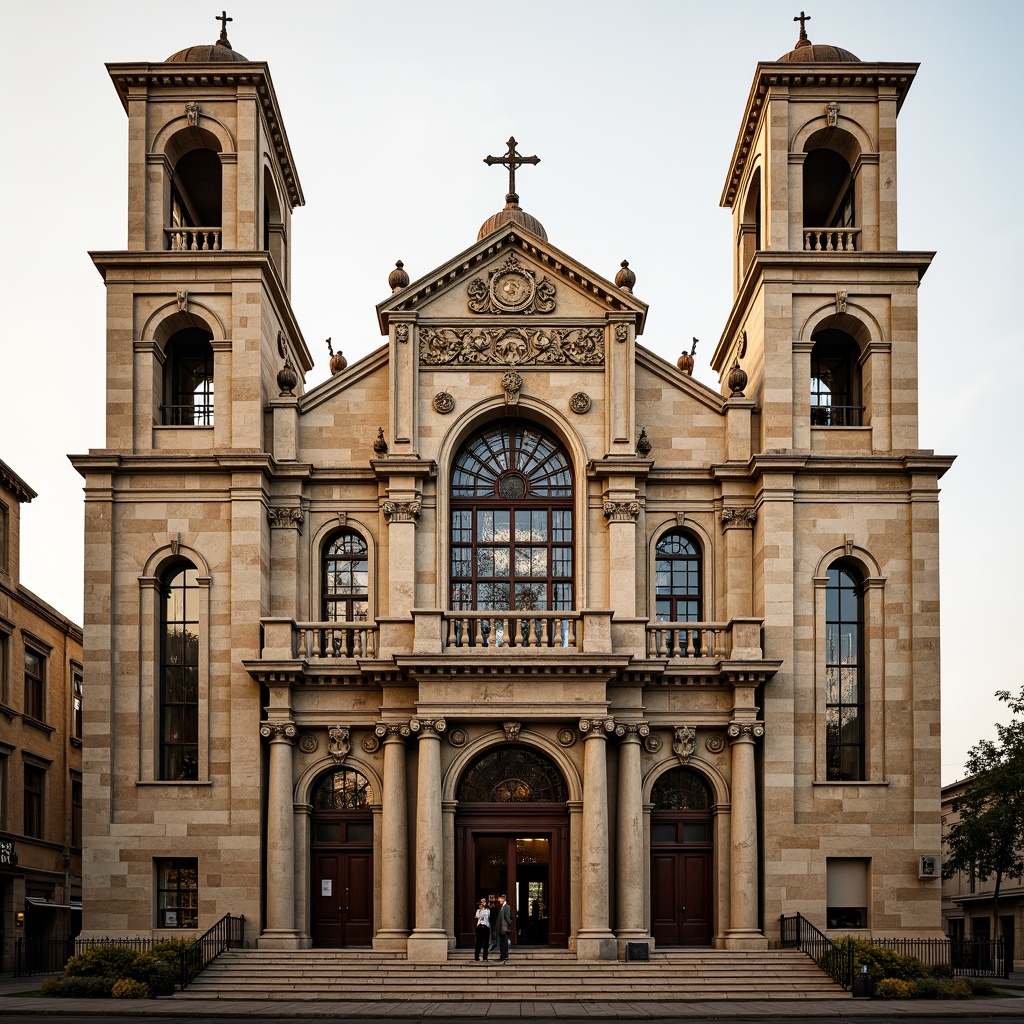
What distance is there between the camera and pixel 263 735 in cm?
3622

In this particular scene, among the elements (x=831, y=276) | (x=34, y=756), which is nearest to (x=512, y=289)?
(x=831, y=276)

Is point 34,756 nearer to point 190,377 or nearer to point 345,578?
point 190,377

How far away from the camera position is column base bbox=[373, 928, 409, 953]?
1371 inches

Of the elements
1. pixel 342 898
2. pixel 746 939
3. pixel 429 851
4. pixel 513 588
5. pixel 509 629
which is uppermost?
pixel 513 588

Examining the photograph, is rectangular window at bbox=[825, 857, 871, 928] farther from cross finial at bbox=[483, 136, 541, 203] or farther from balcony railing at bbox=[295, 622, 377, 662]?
cross finial at bbox=[483, 136, 541, 203]

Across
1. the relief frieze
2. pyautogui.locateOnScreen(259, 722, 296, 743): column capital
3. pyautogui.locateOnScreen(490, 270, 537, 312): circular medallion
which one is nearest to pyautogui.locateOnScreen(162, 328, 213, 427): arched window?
the relief frieze

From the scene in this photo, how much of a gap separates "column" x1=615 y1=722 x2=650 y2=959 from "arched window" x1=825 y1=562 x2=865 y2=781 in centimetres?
504

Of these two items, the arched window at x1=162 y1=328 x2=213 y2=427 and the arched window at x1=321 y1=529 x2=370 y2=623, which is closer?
the arched window at x1=321 y1=529 x2=370 y2=623

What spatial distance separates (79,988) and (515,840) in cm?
1077

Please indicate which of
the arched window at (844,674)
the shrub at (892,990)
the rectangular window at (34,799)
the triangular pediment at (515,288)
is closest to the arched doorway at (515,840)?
the arched window at (844,674)

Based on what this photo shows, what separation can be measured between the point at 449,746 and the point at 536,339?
11.0 meters

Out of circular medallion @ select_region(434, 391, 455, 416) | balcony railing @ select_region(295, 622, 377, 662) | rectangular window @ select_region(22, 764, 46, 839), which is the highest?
circular medallion @ select_region(434, 391, 455, 416)

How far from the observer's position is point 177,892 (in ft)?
118

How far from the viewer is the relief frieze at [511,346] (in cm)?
3875
